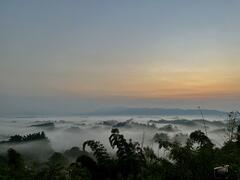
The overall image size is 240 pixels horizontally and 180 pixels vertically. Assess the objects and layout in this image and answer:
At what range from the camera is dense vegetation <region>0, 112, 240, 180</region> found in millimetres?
8820

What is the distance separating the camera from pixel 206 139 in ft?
42.1

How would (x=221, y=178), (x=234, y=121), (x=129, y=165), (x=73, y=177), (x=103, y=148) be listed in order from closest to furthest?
(x=221, y=178)
(x=73, y=177)
(x=129, y=165)
(x=103, y=148)
(x=234, y=121)

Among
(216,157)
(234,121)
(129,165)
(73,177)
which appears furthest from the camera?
(234,121)

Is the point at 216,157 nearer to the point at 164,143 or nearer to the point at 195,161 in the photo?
the point at 195,161

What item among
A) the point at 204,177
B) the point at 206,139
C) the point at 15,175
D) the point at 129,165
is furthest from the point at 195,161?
the point at 15,175

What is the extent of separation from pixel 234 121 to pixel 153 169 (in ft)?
9.54

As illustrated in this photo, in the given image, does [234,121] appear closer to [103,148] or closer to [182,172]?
[182,172]

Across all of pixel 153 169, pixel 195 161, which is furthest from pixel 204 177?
pixel 153 169

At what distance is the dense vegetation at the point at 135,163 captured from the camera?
28.9ft

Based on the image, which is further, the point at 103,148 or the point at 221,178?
the point at 103,148

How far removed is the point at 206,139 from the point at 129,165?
3.73m

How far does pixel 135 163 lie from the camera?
9.90 m

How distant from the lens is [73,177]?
874 cm

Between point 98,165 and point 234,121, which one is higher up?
point 234,121
